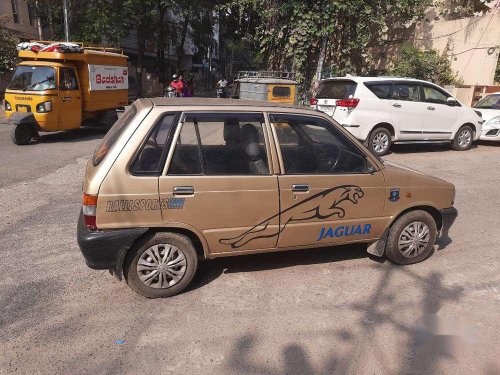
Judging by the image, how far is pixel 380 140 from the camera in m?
9.56

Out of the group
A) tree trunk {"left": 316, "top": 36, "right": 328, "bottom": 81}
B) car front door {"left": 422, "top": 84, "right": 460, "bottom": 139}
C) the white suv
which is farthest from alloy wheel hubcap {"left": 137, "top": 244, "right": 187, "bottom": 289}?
tree trunk {"left": 316, "top": 36, "right": 328, "bottom": 81}

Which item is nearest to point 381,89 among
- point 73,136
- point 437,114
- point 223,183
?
point 437,114

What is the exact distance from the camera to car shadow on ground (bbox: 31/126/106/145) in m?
11.1

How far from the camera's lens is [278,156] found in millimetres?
3639

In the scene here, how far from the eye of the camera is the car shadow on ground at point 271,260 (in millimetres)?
4078

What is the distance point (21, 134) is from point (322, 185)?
29.6 feet

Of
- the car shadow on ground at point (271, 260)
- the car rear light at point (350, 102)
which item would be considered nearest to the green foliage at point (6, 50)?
the car rear light at point (350, 102)

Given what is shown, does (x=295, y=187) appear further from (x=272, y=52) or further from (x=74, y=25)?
(x=74, y=25)

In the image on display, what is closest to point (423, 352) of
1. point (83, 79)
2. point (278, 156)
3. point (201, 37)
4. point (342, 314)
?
point (342, 314)

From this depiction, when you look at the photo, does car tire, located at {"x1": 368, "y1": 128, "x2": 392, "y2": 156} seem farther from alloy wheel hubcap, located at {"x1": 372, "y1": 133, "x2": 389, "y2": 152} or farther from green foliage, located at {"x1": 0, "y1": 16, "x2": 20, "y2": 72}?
green foliage, located at {"x1": 0, "y1": 16, "x2": 20, "y2": 72}

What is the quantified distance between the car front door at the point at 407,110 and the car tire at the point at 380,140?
0.88 feet

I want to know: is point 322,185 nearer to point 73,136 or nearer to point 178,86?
point 73,136

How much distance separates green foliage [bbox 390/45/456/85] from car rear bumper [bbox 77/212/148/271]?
1597 cm

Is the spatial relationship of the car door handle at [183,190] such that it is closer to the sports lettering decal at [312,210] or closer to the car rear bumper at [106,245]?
the car rear bumper at [106,245]
